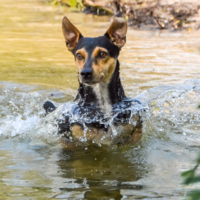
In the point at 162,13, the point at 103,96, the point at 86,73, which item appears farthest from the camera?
the point at 162,13

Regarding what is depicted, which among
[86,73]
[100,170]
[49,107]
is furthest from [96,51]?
[100,170]

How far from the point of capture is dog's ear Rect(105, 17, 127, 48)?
180 inches

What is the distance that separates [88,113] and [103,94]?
1.05 ft

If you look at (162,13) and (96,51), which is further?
(162,13)

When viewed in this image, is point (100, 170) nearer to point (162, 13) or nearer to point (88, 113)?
point (88, 113)

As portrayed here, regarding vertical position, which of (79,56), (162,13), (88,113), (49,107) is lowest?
(49,107)

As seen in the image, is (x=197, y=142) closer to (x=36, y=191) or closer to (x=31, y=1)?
(x=36, y=191)

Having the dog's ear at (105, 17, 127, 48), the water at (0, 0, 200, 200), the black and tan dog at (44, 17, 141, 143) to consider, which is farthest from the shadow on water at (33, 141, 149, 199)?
the dog's ear at (105, 17, 127, 48)

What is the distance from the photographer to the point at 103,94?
15.0 ft

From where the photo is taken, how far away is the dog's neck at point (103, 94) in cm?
454

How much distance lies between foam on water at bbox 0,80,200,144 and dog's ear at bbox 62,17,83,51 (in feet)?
2.76

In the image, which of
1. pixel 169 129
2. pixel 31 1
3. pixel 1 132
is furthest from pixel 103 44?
pixel 31 1

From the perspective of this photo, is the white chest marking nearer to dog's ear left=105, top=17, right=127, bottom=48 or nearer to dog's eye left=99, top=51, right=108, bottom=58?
dog's eye left=99, top=51, right=108, bottom=58

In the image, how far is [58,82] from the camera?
7.33 meters
